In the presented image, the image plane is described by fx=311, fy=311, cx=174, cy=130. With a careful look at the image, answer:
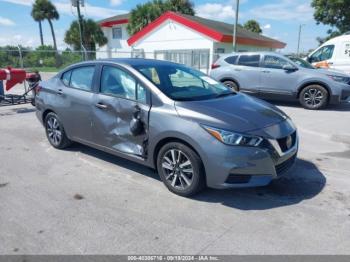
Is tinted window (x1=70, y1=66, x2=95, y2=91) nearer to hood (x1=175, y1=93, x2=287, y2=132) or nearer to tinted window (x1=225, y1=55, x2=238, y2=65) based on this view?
hood (x1=175, y1=93, x2=287, y2=132)

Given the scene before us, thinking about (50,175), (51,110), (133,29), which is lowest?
(50,175)

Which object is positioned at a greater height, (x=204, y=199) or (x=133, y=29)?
(x=133, y=29)

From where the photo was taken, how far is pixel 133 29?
97.5 feet

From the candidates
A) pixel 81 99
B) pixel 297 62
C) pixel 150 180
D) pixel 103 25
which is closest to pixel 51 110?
pixel 81 99

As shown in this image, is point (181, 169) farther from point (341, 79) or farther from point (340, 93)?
point (341, 79)

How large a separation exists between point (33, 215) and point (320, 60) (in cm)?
1203

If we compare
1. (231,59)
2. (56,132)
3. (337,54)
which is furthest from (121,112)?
(337,54)

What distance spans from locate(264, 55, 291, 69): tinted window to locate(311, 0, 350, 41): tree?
17.6 m

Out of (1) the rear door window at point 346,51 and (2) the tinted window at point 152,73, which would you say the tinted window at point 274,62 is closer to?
(1) the rear door window at point 346,51

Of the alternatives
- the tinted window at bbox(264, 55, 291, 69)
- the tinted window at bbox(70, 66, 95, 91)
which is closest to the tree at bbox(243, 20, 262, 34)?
the tinted window at bbox(264, 55, 291, 69)

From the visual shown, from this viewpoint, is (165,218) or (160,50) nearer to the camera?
(165,218)

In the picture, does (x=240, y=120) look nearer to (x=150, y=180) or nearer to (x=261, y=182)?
(x=261, y=182)

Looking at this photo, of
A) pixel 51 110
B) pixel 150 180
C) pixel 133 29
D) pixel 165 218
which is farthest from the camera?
pixel 133 29

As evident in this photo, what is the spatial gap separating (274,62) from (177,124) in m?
7.30
